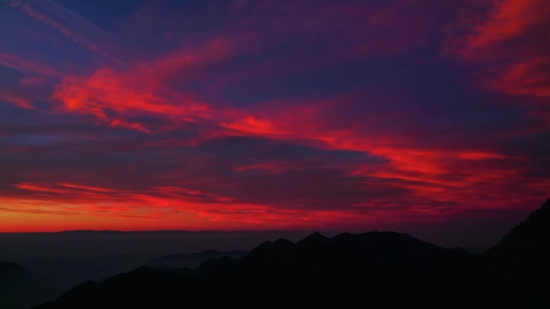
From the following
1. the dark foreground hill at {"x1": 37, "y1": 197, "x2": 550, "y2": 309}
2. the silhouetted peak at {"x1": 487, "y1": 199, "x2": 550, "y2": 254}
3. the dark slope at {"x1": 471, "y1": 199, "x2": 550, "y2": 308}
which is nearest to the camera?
the dark slope at {"x1": 471, "y1": 199, "x2": 550, "y2": 308}

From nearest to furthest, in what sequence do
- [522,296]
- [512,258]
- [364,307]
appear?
[522,296] < [512,258] < [364,307]

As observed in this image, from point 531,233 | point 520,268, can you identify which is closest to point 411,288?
point 520,268

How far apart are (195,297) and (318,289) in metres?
57.8

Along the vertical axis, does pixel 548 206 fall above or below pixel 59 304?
above

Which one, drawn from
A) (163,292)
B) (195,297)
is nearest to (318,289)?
(195,297)

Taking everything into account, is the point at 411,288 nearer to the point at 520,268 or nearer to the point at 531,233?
the point at 520,268

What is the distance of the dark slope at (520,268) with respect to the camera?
120 meters

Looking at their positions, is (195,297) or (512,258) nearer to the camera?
(512,258)

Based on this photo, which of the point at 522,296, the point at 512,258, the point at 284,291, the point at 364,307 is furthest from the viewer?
the point at 284,291

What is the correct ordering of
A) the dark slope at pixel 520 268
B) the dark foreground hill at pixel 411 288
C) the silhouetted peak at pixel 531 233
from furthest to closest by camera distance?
the silhouetted peak at pixel 531 233 < the dark foreground hill at pixel 411 288 < the dark slope at pixel 520 268

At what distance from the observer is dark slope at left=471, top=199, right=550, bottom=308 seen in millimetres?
119812

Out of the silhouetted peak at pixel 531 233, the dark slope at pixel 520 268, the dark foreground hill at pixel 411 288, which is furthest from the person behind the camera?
the silhouetted peak at pixel 531 233

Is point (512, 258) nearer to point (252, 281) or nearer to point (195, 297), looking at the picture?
point (252, 281)

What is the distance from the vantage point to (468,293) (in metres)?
141
